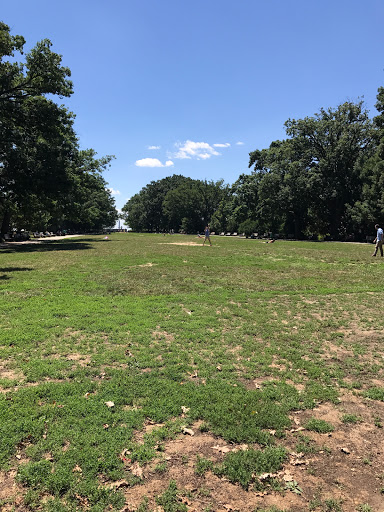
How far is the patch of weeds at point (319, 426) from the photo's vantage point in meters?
3.43

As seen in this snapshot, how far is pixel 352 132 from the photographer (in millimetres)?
47031

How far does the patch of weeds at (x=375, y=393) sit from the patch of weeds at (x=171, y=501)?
280 centimetres

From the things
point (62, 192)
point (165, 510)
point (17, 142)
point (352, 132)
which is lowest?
point (165, 510)

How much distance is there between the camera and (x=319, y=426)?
3.47 m

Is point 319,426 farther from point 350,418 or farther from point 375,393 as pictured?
point 375,393

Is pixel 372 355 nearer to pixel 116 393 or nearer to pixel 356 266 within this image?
pixel 116 393

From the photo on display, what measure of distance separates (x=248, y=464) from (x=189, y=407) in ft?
3.37

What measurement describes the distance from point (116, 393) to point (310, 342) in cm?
365

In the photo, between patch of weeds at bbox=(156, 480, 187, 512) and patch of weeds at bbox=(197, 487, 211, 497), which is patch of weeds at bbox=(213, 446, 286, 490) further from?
patch of weeds at bbox=(156, 480, 187, 512)

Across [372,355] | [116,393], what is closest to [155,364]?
[116,393]

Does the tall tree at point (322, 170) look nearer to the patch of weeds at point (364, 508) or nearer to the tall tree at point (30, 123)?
the tall tree at point (30, 123)

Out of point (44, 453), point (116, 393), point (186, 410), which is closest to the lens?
point (44, 453)

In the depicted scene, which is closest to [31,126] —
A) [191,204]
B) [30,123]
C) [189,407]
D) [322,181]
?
[30,123]

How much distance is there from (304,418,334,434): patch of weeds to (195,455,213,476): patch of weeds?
120 cm
